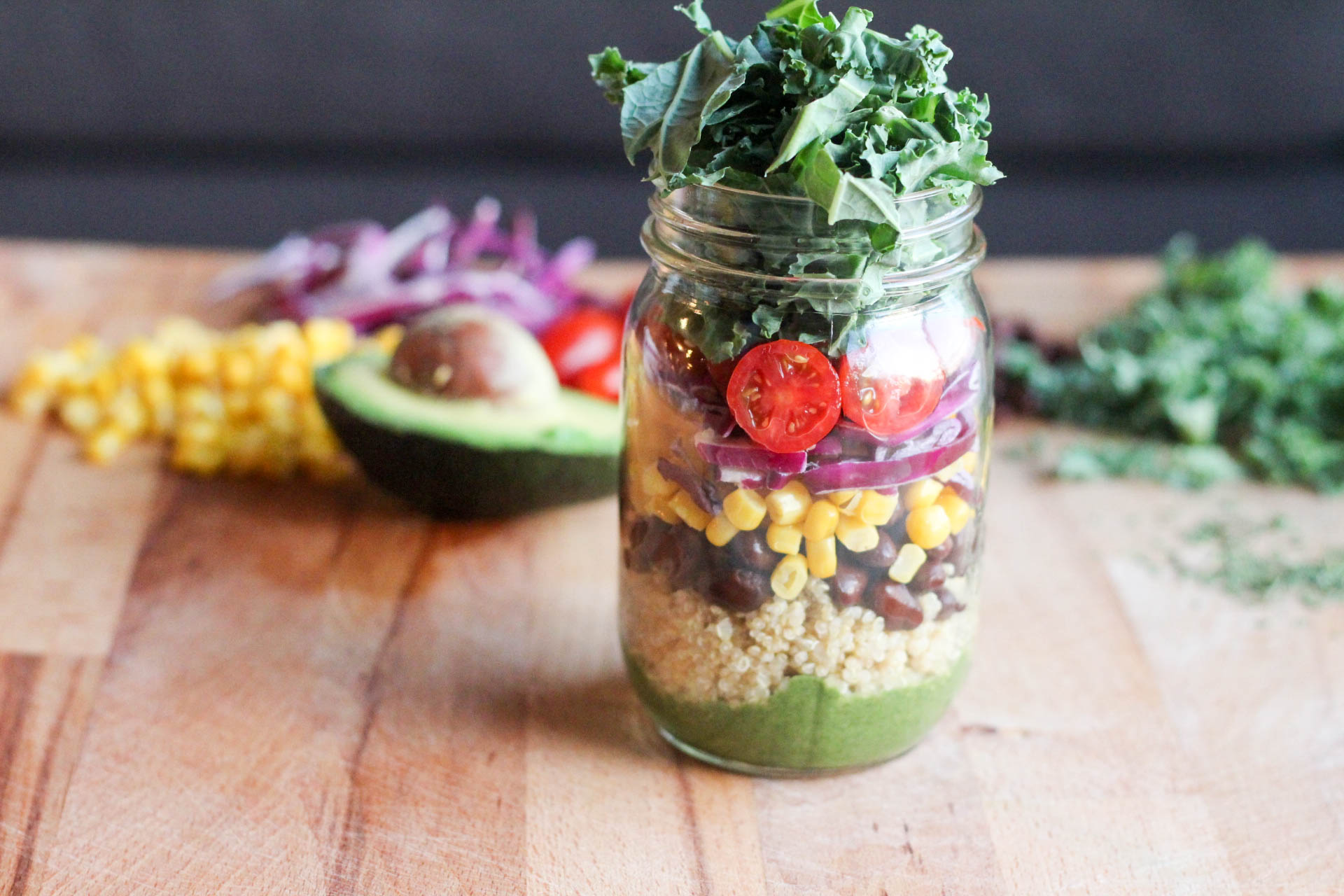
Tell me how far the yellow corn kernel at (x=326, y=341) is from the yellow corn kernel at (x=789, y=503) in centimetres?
76

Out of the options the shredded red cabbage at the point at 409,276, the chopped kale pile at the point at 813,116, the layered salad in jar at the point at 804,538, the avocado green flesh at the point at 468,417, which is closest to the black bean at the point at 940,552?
the layered salad in jar at the point at 804,538

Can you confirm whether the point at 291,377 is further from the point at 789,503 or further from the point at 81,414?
the point at 789,503

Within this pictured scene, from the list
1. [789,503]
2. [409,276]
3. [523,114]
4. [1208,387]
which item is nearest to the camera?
[789,503]

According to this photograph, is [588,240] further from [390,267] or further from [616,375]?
[616,375]

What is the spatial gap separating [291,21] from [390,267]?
66 centimetres

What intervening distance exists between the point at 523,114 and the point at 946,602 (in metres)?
1.70

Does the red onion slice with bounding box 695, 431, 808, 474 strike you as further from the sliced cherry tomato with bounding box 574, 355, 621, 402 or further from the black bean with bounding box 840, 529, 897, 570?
the sliced cherry tomato with bounding box 574, 355, 621, 402

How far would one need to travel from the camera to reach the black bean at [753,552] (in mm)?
925

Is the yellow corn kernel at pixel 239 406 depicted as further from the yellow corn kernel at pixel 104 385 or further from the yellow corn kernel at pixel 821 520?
the yellow corn kernel at pixel 821 520

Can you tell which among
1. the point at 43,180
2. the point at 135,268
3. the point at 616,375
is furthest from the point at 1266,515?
the point at 43,180

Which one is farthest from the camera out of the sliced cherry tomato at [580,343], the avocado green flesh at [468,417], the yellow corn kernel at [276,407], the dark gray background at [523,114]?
the dark gray background at [523,114]

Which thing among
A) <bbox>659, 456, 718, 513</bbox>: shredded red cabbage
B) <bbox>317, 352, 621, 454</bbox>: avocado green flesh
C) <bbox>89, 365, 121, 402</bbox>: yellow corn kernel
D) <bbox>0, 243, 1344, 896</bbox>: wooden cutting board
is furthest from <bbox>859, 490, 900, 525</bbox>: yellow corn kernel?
<bbox>89, 365, 121, 402</bbox>: yellow corn kernel

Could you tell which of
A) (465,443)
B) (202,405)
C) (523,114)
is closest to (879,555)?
(465,443)

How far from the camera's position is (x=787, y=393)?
34.3 inches
